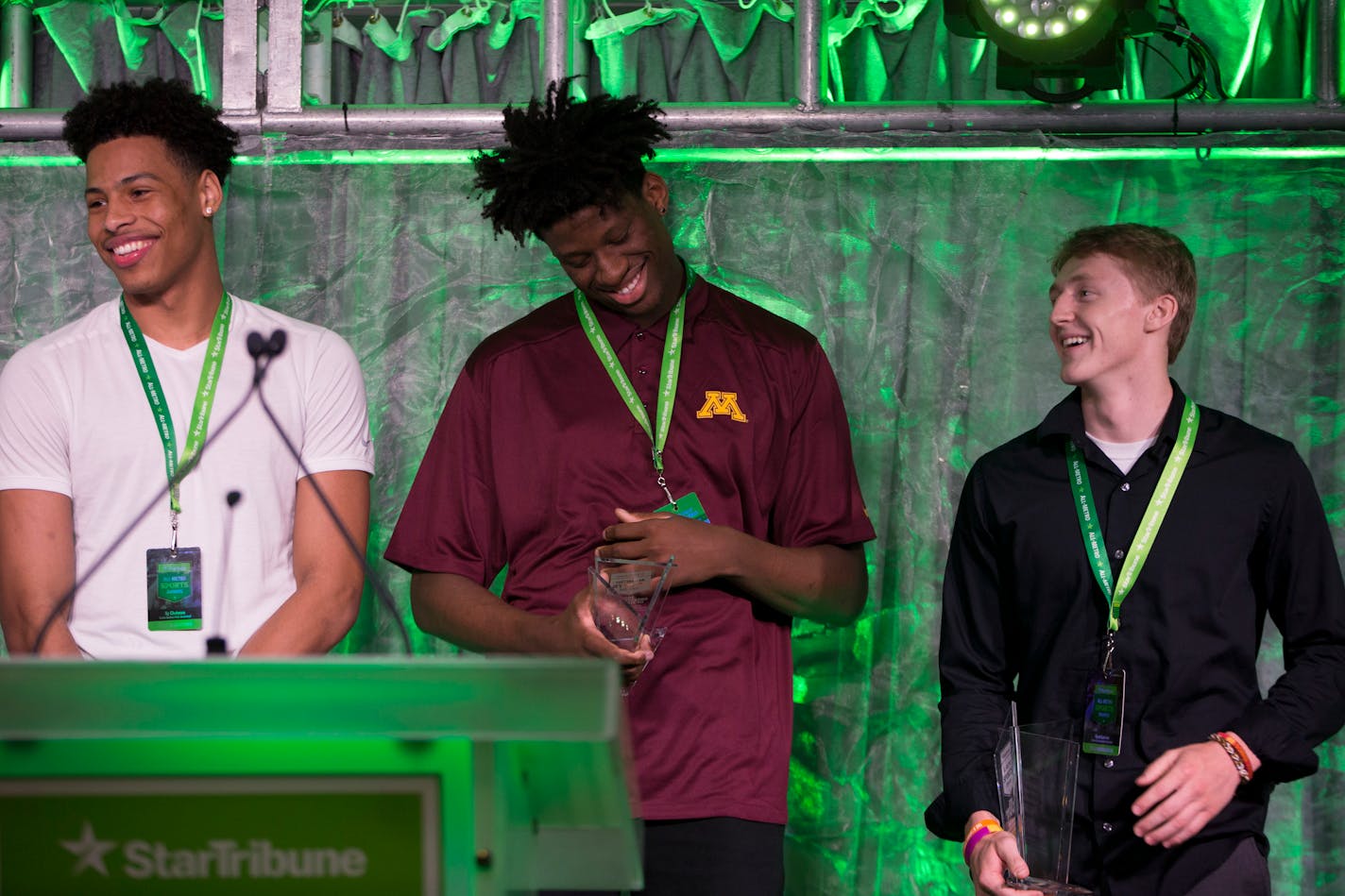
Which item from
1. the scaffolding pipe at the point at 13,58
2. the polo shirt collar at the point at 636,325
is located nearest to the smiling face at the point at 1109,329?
the polo shirt collar at the point at 636,325

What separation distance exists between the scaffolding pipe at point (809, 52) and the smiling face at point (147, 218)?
1489mm

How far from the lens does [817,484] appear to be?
3.45 meters

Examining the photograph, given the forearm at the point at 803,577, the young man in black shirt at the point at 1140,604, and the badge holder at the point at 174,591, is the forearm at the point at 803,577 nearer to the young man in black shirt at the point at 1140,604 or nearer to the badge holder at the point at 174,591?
the young man in black shirt at the point at 1140,604

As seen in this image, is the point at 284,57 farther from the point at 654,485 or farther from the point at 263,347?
the point at 654,485

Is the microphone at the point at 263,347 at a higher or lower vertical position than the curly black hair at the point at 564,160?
lower

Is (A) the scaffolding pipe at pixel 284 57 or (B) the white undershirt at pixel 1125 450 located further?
(A) the scaffolding pipe at pixel 284 57

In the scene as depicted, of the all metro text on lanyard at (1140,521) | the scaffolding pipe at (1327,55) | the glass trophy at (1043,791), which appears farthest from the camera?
the scaffolding pipe at (1327,55)

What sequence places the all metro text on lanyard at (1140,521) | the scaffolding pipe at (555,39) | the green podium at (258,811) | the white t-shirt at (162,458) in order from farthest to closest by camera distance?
the scaffolding pipe at (555,39) < the white t-shirt at (162,458) < the all metro text on lanyard at (1140,521) < the green podium at (258,811)

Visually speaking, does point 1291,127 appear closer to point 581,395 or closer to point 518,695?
point 581,395

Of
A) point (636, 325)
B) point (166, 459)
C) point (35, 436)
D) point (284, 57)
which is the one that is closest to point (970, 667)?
point (636, 325)

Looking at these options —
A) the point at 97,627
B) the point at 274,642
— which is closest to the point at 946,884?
the point at 274,642

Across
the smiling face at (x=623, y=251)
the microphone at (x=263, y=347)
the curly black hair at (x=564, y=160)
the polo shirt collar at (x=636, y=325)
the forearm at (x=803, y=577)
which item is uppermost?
the curly black hair at (x=564, y=160)

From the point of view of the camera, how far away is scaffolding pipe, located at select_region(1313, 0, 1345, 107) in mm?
4047

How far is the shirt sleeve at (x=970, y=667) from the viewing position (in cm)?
304
